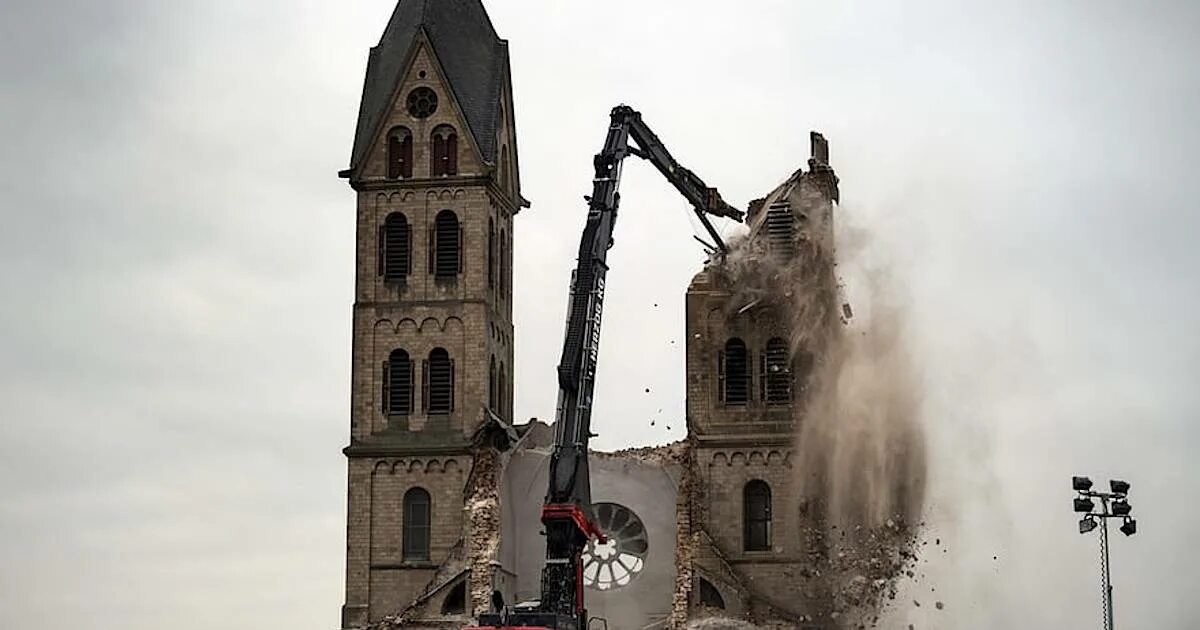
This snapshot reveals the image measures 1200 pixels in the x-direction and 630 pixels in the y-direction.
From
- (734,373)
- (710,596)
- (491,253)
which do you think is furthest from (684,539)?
(491,253)

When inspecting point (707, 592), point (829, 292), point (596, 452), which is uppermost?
point (829, 292)

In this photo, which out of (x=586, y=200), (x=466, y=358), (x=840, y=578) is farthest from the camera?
(x=466, y=358)

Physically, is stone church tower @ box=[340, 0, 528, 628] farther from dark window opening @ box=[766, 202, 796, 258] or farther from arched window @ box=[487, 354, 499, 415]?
dark window opening @ box=[766, 202, 796, 258]

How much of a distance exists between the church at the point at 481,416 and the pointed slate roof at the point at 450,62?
2.9 inches

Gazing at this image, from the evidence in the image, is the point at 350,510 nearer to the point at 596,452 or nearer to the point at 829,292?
the point at 596,452

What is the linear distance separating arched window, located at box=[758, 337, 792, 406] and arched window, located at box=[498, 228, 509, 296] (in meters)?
10.2

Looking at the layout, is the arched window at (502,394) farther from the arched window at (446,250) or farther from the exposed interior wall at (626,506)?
the arched window at (446,250)

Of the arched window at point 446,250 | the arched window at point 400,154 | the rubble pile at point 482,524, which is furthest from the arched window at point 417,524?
the arched window at point 400,154

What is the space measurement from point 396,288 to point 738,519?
1366 centimetres

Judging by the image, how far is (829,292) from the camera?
73250 millimetres

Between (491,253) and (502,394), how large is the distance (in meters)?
4.74

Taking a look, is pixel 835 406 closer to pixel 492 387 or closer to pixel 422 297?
pixel 492 387

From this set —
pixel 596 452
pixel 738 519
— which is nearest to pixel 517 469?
pixel 596 452

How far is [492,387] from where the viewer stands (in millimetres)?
77188
